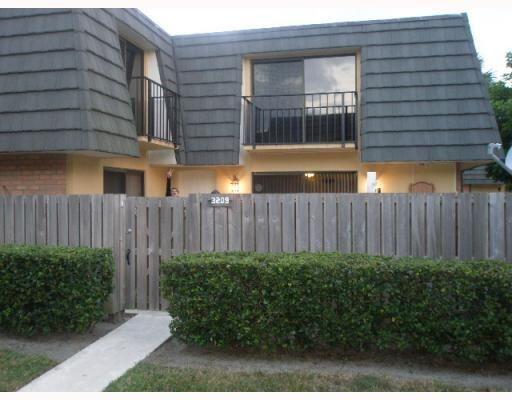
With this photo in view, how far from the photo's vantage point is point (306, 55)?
11.5 metres

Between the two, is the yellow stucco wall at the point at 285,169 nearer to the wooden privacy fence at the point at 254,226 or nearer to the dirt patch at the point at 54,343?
the wooden privacy fence at the point at 254,226

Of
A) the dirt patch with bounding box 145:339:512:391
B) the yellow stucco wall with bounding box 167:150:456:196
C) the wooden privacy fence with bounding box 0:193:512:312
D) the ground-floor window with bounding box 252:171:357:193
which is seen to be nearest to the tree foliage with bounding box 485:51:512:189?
the yellow stucco wall with bounding box 167:150:456:196

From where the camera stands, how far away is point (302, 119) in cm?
1120

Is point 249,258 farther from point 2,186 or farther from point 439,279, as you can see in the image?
point 2,186

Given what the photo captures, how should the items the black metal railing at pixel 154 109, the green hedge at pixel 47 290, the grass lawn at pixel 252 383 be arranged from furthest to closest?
the black metal railing at pixel 154 109 → the green hedge at pixel 47 290 → the grass lawn at pixel 252 383

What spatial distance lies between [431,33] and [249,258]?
27.0 ft

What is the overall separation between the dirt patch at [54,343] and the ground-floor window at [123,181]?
3.61m

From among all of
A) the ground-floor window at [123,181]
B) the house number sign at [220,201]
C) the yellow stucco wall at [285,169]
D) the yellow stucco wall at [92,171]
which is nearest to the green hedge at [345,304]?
the house number sign at [220,201]

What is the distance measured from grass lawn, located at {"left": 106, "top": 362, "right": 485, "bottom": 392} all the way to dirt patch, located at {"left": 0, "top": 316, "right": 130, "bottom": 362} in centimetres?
114

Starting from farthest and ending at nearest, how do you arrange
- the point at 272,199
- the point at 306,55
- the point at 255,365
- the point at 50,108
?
the point at 306,55
the point at 50,108
the point at 272,199
the point at 255,365

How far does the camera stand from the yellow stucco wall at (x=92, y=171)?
730 centimetres

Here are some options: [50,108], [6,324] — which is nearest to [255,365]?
[6,324]

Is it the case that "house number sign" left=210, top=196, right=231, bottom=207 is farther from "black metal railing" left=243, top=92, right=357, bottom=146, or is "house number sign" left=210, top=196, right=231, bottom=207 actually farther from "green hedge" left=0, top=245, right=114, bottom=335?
"black metal railing" left=243, top=92, right=357, bottom=146

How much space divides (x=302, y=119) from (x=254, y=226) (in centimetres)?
567
